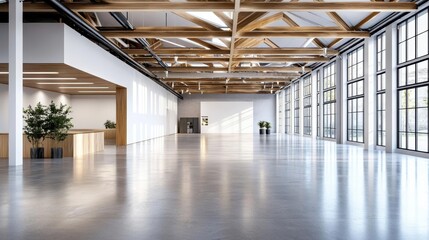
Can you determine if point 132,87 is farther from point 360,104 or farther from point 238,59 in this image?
point 360,104

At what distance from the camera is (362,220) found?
4.73 meters

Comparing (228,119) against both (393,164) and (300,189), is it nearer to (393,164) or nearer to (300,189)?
(393,164)

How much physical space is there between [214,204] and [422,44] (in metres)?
12.0

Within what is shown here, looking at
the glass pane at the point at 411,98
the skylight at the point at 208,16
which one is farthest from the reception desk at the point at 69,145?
the glass pane at the point at 411,98

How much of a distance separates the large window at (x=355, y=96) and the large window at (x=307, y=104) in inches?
386

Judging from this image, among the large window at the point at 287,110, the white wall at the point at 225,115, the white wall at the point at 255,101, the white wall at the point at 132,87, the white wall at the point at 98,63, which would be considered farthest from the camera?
the white wall at the point at 255,101

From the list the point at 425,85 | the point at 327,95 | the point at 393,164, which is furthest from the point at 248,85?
the point at 393,164

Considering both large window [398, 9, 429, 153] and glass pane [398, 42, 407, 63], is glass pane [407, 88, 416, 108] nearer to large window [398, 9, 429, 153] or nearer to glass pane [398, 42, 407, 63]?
large window [398, 9, 429, 153]

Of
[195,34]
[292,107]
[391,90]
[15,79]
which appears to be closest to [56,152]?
[15,79]

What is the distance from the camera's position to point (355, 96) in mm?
20625

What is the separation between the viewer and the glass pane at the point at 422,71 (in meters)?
13.6

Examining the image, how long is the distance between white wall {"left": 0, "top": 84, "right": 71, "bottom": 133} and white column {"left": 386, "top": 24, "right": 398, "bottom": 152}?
18946mm

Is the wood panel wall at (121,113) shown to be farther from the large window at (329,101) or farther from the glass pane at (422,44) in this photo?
the glass pane at (422,44)

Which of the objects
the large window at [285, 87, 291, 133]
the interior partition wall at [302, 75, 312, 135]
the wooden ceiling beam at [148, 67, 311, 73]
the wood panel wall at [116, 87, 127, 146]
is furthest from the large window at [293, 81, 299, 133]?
the wood panel wall at [116, 87, 127, 146]
